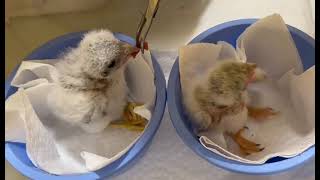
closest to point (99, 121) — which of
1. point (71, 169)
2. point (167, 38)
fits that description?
point (71, 169)

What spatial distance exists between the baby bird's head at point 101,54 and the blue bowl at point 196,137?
0.12 meters

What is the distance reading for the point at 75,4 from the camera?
127 cm

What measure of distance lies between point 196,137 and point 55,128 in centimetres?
31

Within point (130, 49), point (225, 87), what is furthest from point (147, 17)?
point (225, 87)

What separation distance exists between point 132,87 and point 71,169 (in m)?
0.21

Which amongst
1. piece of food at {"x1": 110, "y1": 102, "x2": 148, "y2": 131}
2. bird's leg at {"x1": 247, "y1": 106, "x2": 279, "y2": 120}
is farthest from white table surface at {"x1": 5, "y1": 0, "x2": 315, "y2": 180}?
bird's leg at {"x1": 247, "y1": 106, "x2": 279, "y2": 120}

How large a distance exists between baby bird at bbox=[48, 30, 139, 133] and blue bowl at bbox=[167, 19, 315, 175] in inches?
4.3

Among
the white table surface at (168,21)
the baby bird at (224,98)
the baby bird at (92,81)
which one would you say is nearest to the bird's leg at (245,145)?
the baby bird at (224,98)

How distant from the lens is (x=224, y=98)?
95 cm

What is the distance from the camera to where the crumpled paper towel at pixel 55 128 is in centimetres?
99

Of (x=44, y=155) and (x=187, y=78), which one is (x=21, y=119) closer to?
(x=44, y=155)

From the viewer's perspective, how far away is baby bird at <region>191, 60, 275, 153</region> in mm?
950

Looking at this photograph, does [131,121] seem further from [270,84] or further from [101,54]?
[270,84]

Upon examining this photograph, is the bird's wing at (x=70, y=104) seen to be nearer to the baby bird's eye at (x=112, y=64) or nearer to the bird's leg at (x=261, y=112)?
the baby bird's eye at (x=112, y=64)
